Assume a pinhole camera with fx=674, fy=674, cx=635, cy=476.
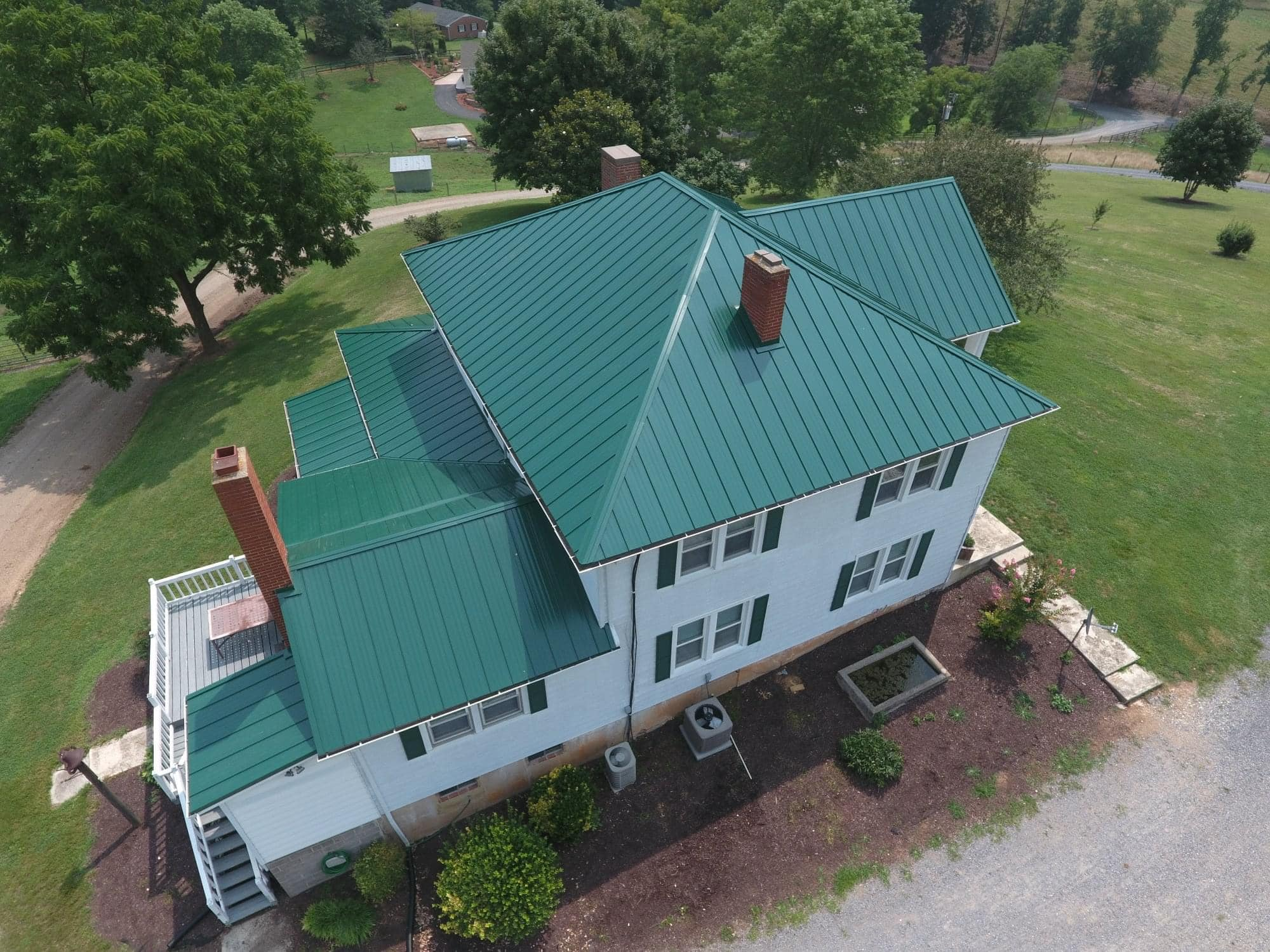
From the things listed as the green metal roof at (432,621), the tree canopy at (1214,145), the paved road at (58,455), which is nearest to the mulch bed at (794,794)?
the green metal roof at (432,621)

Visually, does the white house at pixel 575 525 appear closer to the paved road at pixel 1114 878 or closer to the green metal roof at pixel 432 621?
the green metal roof at pixel 432 621

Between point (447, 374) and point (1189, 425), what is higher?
point (447, 374)

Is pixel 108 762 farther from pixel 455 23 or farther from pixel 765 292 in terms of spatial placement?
pixel 455 23

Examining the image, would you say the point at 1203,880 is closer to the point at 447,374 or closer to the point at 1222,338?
the point at 447,374

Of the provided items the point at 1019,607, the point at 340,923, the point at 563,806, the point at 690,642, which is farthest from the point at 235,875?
the point at 1019,607

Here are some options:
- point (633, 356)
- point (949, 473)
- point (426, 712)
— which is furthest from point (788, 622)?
point (426, 712)

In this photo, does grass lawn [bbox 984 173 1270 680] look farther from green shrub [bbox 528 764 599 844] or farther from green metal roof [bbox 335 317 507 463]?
green metal roof [bbox 335 317 507 463]

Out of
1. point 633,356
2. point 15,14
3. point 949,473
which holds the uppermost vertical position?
point 15,14
